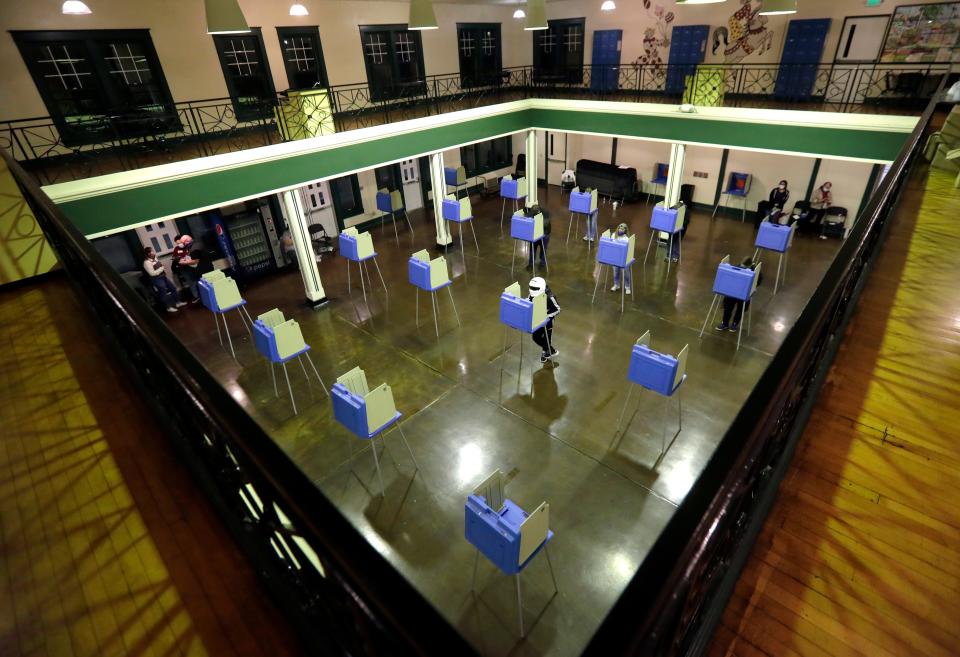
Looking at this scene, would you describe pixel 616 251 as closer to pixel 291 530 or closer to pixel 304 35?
pixel 291 530

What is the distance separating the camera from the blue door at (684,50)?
516 inches

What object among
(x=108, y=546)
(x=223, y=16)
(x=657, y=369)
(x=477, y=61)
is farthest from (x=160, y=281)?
(x=477, y=61)

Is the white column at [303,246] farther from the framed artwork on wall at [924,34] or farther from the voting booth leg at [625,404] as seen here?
the framed artwork on wall at [924,34]

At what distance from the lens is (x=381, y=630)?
95 centimetres

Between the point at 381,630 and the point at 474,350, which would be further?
the point at 474,350

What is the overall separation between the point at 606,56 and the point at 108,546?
1724cm

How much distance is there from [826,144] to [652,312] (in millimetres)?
4686

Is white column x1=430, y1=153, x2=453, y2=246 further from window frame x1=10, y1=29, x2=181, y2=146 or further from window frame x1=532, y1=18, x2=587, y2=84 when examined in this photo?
window frame x1=532, y1=18, x2=587, y2=84

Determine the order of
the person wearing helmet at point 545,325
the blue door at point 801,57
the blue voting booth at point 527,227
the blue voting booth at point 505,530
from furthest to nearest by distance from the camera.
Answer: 1. the blue door at point 801,57
2. the blue voting booth at point 527,227
3. the person wearing helmet at point 545,325
4. the blue voting booth at point 505,530

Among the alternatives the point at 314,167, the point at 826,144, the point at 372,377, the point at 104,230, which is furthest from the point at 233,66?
the point at 826,144

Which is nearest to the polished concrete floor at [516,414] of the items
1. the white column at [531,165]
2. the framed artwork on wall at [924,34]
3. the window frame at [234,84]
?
the white column at [531,165]

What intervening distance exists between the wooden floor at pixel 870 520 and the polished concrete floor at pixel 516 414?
2.69 m

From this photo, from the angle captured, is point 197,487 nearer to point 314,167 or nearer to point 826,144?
point 314,167

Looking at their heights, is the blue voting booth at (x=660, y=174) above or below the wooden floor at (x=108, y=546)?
below
